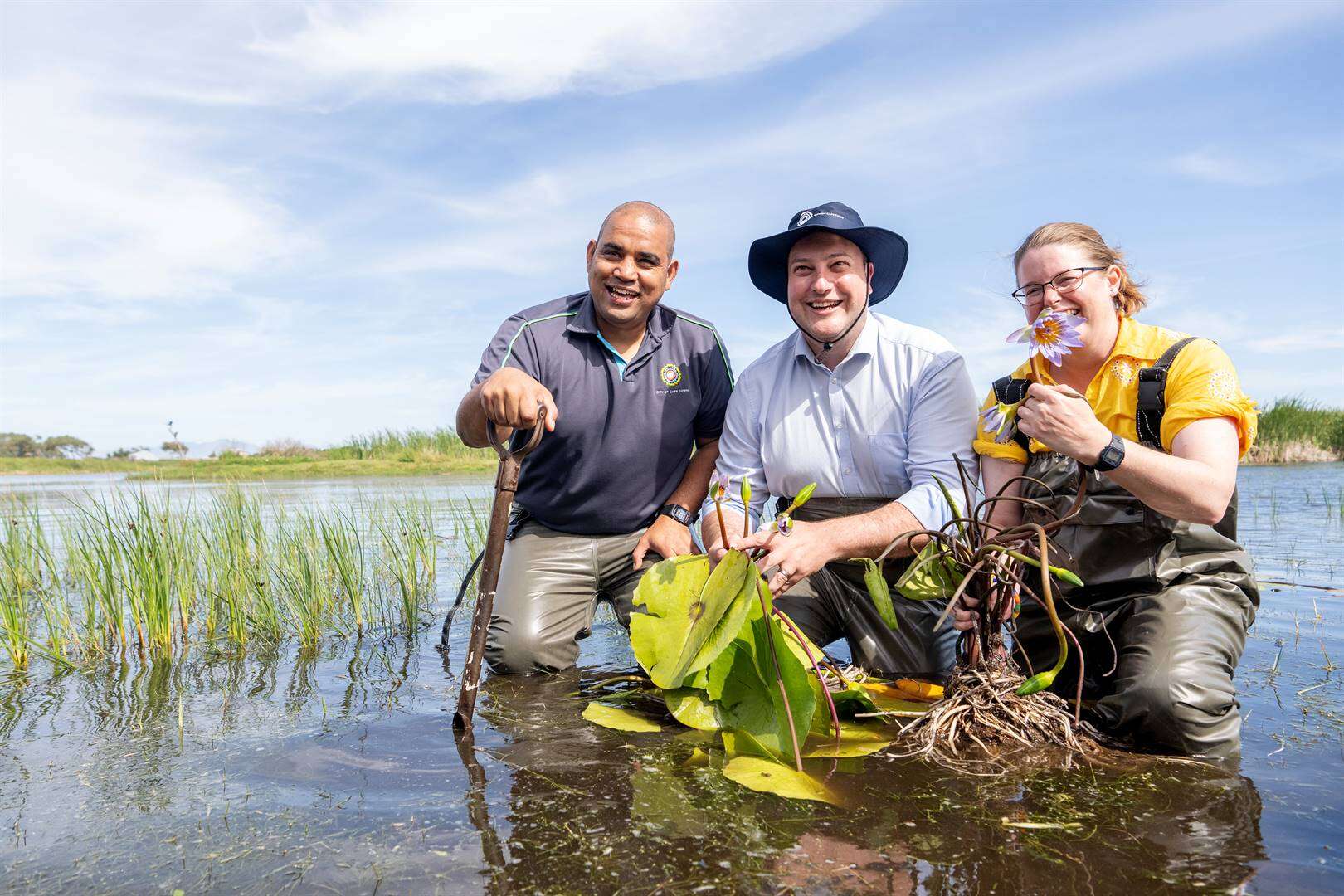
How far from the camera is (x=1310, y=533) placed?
8.35 m

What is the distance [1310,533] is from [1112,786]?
302 inches

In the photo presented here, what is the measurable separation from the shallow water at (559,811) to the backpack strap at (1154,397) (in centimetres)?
108

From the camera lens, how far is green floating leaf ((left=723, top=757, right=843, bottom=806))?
96.0 inches

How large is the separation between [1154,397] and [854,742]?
157cm

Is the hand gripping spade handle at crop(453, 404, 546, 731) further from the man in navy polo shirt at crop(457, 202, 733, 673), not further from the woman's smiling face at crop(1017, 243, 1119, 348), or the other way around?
the woman's smiling face at crop(1017, 243, 1119, 348)

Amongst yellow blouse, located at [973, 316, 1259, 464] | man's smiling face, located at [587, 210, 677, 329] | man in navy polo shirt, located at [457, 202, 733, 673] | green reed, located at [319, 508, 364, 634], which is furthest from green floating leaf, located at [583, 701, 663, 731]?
green reed, located at [319, 508, 364, 634]

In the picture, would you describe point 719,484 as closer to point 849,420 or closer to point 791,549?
point 791,549

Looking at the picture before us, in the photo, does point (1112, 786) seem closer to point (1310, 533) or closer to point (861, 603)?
point (861, 603)

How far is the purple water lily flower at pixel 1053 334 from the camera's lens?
273 centimetres

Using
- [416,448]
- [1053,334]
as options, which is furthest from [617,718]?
[416,448]

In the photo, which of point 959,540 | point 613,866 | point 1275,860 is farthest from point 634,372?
point 1275,860

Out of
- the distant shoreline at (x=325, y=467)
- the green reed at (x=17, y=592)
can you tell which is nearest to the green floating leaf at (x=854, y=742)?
the green reed at (x=17, y=592)

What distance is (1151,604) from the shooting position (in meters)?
2.98

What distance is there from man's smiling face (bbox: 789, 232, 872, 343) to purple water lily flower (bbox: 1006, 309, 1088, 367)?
0.99 meters
